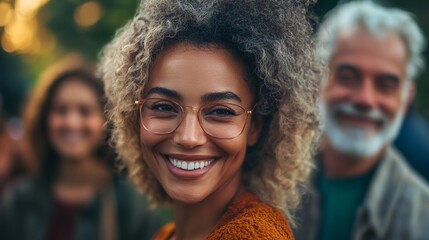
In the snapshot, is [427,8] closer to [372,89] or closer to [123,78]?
[372,89]

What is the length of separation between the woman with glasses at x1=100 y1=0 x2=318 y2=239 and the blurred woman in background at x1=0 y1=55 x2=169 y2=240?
1997 millimetres

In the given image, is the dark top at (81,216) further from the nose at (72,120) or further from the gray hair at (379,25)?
the gray hair at (379,25)

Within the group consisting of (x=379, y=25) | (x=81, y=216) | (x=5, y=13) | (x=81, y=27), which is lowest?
(x=81, y=216)

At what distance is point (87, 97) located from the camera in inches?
162

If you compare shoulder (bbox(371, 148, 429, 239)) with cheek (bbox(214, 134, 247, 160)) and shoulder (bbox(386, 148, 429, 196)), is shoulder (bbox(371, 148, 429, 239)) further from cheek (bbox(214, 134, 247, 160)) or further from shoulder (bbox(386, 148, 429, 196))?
cheek (bbox(214, 134, 247, 160))

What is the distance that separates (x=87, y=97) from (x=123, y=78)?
2.13 m

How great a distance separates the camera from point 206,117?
1.89 metres

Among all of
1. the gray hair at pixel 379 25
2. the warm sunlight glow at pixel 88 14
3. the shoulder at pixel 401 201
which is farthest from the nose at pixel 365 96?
the warm sunlight glow at pixel 88 14

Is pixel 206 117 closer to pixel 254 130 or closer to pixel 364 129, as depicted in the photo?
pixel 254 130

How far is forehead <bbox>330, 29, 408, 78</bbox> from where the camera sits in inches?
127

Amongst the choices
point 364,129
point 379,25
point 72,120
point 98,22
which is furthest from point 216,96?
point 98,22

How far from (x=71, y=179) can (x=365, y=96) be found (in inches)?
85.8

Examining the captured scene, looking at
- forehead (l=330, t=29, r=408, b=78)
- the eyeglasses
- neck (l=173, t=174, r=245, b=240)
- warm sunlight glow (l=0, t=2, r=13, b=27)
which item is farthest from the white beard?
warm sunlight glow (l=0, t=2, r=13, b=27)

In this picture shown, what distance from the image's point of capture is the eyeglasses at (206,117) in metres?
1.89
